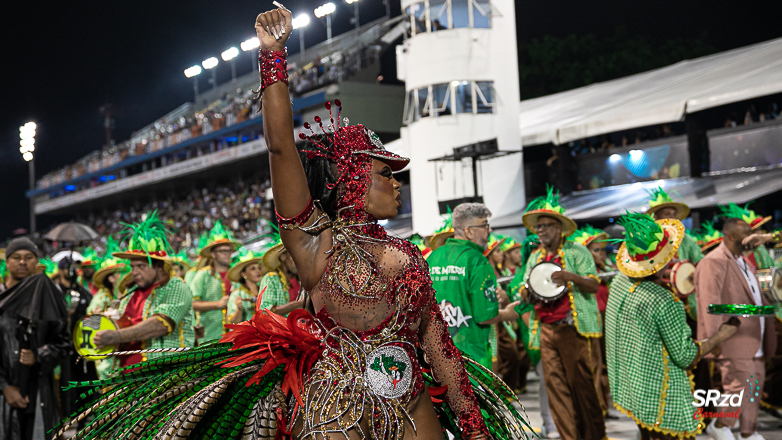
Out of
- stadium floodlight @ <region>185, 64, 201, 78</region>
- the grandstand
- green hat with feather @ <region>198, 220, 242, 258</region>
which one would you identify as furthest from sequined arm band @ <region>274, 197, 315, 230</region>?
stadium floodlight @ <region>185, 64, 201, 78</region>

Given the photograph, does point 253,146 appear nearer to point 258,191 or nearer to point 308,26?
point 258,191

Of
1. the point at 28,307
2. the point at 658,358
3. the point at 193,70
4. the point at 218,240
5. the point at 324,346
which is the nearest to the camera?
the point at 324,346

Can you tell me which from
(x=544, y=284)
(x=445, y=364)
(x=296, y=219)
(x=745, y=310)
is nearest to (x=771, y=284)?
(x=745, y=310)

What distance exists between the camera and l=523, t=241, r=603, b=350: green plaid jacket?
6785 mm

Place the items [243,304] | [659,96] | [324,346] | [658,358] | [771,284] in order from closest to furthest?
[324,346] < [658,358] < [771,284] < [243,304] < [659,96]

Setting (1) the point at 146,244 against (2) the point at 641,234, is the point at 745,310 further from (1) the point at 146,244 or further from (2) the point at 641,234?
(1) the point at 146,244

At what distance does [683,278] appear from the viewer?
23.1 ft

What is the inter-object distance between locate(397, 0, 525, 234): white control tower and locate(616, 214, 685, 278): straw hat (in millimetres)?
13918

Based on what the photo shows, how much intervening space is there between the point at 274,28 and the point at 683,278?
5713mm

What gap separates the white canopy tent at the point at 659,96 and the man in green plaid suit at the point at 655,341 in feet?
30.9

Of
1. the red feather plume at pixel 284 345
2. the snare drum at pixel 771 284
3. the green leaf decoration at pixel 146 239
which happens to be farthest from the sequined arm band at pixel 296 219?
the snare drum at pixel 771 284

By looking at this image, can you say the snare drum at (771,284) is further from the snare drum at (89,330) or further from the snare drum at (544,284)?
the snare drum at (89,330)

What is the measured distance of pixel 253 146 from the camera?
32062 millimetres

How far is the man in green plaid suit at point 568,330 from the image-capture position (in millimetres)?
6453
